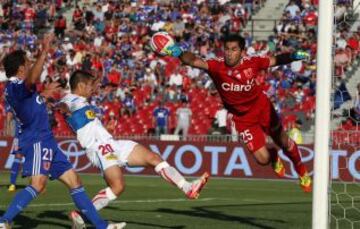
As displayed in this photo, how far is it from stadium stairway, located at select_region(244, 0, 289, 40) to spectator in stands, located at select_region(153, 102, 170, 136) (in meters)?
6.63

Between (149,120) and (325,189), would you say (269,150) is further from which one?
(149,120)

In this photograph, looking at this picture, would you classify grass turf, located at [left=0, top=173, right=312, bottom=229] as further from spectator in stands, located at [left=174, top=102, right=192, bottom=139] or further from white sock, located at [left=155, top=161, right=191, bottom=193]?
spectator in stands, located at [left=174, top=102, right=192, bottom=139]

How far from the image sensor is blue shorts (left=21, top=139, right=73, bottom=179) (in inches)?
444

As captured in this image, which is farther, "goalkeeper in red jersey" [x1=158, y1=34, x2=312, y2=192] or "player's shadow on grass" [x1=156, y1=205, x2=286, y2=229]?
"player's shadow on grass" [x1=156, y1=205, x2=286, y2=229]

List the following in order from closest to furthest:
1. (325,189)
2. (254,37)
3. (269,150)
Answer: (325,189) → (269,150) → (254,37)

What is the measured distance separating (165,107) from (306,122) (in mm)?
5087

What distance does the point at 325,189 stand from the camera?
9.65 m

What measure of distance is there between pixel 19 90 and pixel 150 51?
2518 cm

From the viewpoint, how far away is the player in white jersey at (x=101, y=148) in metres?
11.4

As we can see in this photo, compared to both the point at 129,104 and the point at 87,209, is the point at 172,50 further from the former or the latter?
the point at 129,104

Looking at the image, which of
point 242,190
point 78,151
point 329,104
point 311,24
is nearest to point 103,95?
point 78,151

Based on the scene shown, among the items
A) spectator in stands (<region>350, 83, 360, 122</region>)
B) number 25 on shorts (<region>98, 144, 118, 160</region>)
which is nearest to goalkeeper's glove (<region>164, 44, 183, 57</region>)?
number 25 on shorts (<region>98, 144, 118, 160</region>)

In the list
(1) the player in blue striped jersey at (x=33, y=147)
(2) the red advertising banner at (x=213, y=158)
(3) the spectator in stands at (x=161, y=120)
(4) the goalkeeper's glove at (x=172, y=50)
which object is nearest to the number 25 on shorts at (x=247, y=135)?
(4) the goalkeeper's glove at (x=172, y=50)

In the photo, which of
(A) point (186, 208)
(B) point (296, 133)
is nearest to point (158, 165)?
(A) point (186, 208)
